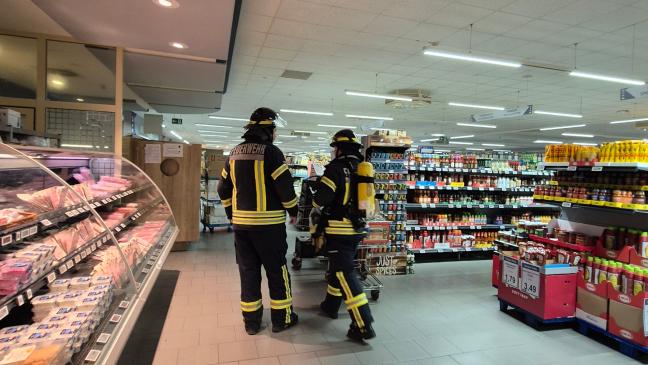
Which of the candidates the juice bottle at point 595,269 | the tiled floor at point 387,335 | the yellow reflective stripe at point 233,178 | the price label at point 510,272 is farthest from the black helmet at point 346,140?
the juice bottle at point 595,269

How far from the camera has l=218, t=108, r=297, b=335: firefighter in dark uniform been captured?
335cm

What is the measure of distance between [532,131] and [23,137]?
800 inches

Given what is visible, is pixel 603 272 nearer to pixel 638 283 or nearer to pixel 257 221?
pixel 638 283

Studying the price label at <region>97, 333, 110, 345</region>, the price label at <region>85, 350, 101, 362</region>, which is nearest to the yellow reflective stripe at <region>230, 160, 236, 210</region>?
the price label at <region>97, 333, 110, 345</region>

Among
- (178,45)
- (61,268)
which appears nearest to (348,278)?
(61,268)

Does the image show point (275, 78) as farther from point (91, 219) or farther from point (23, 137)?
point (91, 219)

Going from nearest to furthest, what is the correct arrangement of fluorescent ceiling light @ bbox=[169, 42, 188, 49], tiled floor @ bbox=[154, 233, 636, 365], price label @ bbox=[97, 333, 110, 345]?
price label @ bbox=[97, 333, 110, 345] < tiled floor @ bbox=[154, 233, 636, 365] < fluorescent ceiling light @ bbox=[169, 42, 188, 49]

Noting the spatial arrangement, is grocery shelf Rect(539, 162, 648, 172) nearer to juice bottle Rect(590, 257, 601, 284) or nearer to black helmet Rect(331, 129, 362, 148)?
juice bottle Rect(590, 257, 601, 284)

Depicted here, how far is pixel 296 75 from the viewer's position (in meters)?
9.27

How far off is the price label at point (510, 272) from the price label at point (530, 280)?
89 mm

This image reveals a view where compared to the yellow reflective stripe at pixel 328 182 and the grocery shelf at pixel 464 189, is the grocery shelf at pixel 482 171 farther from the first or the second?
the yellow reflective stripe at pixel 328 182

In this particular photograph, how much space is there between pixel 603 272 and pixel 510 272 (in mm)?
883

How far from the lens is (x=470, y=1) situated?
16.8 ft

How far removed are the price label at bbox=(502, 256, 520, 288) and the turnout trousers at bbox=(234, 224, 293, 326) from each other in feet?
8.61
